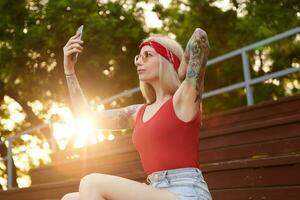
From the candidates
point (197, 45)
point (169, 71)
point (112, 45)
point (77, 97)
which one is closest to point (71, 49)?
point (77, 97)

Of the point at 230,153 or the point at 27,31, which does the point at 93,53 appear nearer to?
the point at 27,31

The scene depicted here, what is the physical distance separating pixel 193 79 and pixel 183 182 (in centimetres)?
42

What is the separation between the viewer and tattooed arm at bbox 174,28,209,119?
212 cm

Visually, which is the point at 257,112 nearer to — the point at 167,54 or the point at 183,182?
the point at 167,54

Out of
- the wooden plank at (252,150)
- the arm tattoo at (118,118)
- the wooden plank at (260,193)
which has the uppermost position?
the arm tattoo at (118,118)

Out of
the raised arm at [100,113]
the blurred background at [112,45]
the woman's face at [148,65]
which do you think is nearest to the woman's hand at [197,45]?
the woman's face at [148,65]

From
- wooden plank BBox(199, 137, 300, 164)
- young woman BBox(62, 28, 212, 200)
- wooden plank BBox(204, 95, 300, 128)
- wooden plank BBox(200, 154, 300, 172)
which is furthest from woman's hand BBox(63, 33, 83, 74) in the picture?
wooden plank BBox(204, 95, 300, 128)

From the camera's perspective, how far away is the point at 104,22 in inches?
374

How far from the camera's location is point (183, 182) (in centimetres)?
208

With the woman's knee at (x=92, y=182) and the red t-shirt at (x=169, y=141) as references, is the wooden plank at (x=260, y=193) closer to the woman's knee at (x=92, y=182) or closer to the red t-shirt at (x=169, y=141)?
the red t-shirt at (x=169, y=141)

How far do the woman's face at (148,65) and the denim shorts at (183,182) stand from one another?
1.53 feet

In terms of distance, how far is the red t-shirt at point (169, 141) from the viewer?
2.12 metres

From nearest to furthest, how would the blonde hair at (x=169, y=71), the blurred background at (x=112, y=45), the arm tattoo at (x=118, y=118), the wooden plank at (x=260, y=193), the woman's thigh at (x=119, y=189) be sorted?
1. the woman's thigh at (x=119, y=189)
2. the blonde hair at (x=169, y=71)
3. the arm tattoo at (x=118, y=118)
4. the wooden plank at (x=260, y=193)
5. the blurred background at (x=112, y=45)

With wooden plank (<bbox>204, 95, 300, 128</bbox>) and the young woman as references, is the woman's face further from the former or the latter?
wooden plank (<bbox>204, 95, 300, 128</bbox>)
